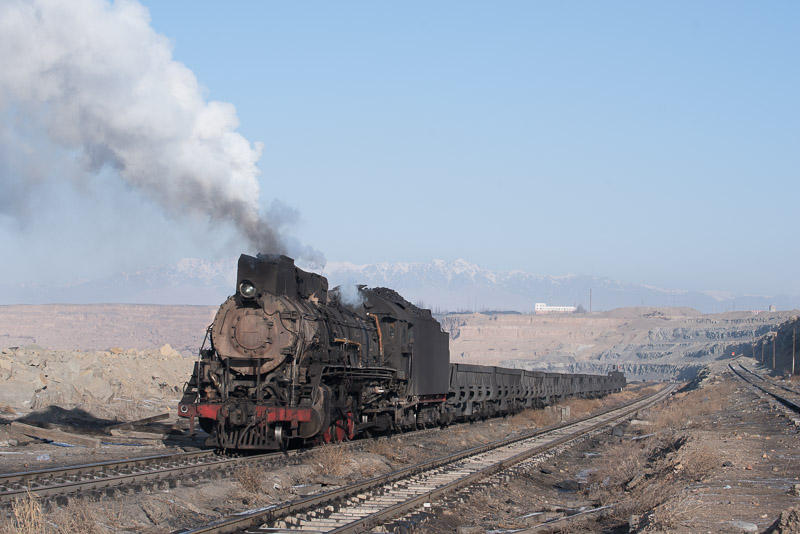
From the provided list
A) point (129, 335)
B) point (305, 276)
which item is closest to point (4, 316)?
point (129, 335)

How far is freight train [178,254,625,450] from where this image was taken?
17.1 metres

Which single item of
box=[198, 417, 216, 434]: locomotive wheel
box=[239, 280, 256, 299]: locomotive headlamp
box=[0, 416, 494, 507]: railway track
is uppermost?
box=[239, 280, 256, 299]: locomotive headlamp

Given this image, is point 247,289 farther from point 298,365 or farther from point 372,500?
point 372,500

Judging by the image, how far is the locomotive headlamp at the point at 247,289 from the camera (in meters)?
17.6

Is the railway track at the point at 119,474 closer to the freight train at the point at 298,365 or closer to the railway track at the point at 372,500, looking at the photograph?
the freight train at the point at 298,365

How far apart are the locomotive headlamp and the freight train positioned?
0.02 metres

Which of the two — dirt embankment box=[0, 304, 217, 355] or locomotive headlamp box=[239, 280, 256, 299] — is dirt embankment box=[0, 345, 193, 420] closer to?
locomotive headlamp box=[239, 280, 256, 299]

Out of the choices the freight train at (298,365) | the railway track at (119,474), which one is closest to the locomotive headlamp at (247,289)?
the freight train at (298,365)

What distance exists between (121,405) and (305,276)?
1377cm

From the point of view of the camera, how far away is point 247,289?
17641mm

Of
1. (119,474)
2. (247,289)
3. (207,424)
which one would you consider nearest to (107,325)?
(207,424)

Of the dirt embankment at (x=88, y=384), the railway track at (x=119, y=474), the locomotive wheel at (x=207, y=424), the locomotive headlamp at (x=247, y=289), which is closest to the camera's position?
the railway track at (x=119, y=474)

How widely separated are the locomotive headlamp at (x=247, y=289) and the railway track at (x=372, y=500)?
200 inches

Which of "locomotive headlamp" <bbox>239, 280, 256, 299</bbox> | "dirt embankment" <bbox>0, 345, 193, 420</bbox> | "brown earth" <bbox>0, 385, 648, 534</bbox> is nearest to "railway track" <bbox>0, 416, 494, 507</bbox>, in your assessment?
"brown earth" <bbox>0, 385, 648, 534</bbox>
